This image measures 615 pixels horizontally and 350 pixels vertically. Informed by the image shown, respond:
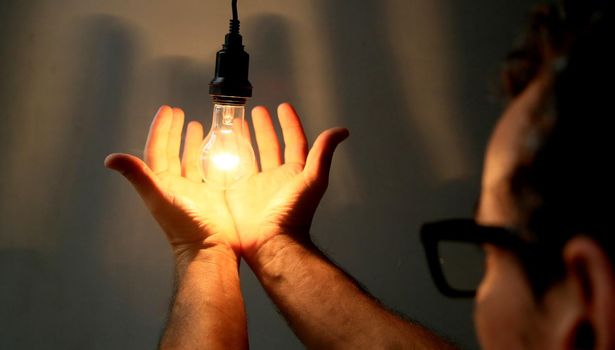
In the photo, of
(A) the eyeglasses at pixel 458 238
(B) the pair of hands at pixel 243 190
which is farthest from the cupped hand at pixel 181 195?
(A) the eyeglasses at pixel 458 238

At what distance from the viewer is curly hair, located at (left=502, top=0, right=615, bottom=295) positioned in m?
0.49

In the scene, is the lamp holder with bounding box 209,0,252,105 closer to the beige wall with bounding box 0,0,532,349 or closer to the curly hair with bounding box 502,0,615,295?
the beige wall with bounding box 0,0,532,349

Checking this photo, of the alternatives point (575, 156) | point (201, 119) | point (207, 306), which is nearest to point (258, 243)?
point (207, 306)

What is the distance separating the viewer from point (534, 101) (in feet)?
1.86

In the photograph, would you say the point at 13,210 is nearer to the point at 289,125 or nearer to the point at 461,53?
the point at 289,125

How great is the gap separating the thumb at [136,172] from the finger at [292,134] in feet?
0.85

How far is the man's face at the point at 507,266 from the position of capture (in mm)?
559

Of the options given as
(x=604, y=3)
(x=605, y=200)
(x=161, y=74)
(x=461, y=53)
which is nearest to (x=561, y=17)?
(x=604, y=3)

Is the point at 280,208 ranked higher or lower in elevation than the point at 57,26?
lower

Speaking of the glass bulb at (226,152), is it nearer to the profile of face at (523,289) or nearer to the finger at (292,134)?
the finger at (292,134)

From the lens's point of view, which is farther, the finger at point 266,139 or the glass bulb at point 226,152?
the finger at point 266,139

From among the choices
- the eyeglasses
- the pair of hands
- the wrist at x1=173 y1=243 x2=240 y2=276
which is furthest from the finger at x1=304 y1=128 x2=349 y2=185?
the eyeglasses

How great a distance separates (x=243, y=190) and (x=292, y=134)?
0.15m

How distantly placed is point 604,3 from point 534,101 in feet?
0.36
